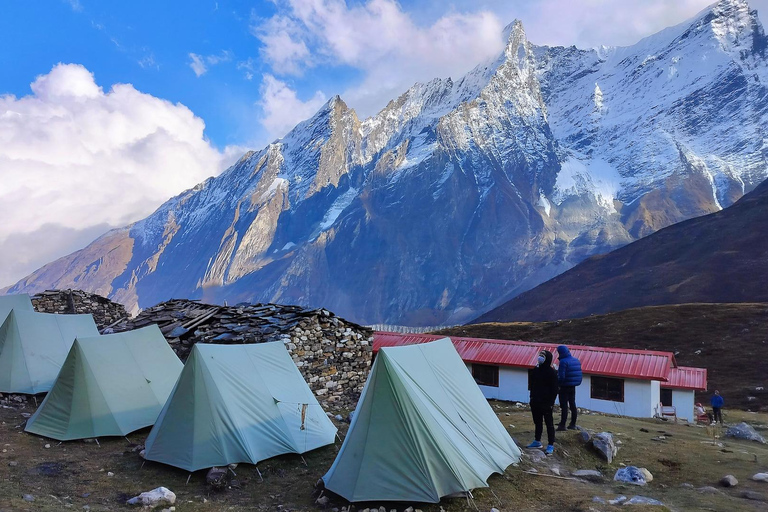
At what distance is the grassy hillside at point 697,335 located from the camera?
134ft

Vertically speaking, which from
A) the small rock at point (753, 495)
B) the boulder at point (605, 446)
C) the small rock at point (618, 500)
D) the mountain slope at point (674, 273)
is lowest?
the small rock at point (753, 495)

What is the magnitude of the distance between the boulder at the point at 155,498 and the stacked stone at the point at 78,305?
21740 millimetres

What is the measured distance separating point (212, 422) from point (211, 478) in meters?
1.21

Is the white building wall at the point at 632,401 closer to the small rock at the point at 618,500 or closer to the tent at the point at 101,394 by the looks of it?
the small rock at the point at 618,500

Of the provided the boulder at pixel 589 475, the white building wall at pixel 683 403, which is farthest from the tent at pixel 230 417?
the white building wall at pixel 683 403

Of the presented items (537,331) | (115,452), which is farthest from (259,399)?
(537,331)

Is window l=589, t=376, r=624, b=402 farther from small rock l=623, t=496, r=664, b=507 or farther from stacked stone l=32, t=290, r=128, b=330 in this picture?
stacked stone l=32, t=290, r=128, b=330

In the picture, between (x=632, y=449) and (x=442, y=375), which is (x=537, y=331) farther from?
(x=442, y=375)

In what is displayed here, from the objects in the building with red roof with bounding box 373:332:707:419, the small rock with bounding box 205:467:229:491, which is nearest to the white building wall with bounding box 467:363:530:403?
the building with red roof with bounding box 373:332:707:419

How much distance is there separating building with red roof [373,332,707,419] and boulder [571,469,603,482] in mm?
15644

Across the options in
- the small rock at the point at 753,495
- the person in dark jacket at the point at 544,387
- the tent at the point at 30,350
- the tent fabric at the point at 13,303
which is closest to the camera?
the small rock at the point at 753,495

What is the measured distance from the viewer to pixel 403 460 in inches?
364

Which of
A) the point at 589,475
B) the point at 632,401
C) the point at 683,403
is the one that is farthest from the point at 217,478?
the point at 683,403

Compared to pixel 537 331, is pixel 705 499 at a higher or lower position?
lower
